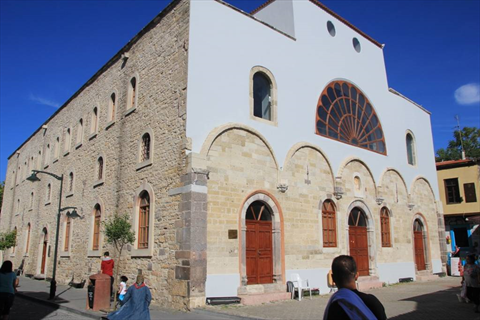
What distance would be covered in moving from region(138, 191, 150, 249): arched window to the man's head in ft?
33.7

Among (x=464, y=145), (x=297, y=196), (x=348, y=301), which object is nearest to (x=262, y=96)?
(x=297, y=196)

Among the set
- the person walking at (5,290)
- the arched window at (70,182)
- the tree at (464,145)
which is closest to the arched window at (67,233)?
the arched window at (70,182)

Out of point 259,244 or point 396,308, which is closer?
point 396,308

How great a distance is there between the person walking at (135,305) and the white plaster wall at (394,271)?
1237cm

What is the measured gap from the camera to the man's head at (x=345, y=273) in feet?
8.90

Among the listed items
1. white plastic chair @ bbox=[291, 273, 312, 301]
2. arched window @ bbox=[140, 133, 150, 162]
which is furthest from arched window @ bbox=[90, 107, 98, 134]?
white plastic chair @ bbox=[291, 273, 312, 301]

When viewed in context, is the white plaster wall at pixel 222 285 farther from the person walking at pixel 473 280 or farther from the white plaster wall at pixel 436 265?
the white plaster wall at pixel 436 265

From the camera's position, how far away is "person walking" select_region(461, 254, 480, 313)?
9516 millimetres

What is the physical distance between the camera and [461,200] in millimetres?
26109

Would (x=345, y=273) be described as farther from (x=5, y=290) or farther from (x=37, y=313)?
(x=37, y=313)

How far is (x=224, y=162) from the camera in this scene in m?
11.5

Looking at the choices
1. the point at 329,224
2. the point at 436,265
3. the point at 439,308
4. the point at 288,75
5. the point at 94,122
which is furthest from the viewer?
the point at 436,265

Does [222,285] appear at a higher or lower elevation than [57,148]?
lower

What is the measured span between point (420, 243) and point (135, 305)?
17.5 metres
